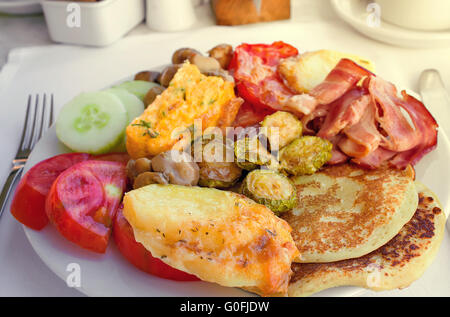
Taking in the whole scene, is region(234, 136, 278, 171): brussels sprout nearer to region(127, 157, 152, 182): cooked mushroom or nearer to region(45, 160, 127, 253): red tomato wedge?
region(127, 157, 152, 182): cooked mushroom

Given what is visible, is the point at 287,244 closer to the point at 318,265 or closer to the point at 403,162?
the point at 318,265

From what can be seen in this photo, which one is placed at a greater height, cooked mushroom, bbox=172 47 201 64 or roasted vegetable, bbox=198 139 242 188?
cooked mushroom, bbox=172 47 201 64

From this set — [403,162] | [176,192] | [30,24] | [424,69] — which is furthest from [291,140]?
[30,24]

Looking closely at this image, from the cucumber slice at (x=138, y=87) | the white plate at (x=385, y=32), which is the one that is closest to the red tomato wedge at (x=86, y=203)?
the cucumber slice at (x=138, y=87)

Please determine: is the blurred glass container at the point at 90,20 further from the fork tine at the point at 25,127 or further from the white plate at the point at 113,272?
the white plate at the point at 113,272

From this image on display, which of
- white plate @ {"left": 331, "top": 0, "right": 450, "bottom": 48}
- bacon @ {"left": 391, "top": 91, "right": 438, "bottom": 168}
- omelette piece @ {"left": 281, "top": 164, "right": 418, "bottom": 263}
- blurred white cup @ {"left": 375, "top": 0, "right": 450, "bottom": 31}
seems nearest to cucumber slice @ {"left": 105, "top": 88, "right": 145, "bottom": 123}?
omelette piece @ {"left": 281, "top": 164, "right": 418, "bottom": 263}
